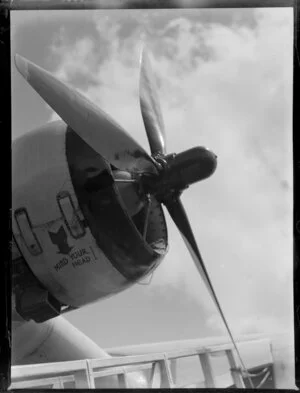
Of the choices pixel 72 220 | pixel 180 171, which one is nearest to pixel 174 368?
pixel 72 220

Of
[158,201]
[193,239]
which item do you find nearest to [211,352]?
[193,239]

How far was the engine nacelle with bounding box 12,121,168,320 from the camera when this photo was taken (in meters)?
5.57

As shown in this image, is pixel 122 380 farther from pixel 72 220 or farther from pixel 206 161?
pixel 206 161

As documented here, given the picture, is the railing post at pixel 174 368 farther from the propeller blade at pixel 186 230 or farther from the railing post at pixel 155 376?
the propeller blade at pixel 186 230

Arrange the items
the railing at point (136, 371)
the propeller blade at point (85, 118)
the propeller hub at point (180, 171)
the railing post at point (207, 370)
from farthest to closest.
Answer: the railing post at point (207, 370) → the propeller hub at point (180, 171) → the propeller blade at point (85, 118) → the railing at point (136, 371)

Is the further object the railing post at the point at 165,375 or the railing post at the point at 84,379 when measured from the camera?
the railing post at the point at 165,375

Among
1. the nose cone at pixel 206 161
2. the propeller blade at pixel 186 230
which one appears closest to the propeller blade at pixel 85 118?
the nose cone at pixel 206 161

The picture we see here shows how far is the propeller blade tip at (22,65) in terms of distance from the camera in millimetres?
4938

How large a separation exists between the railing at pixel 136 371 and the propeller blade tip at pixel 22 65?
7.64 ft

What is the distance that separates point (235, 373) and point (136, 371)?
1023 mm

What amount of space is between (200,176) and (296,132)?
1.07m

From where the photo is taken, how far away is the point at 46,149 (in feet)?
18.9

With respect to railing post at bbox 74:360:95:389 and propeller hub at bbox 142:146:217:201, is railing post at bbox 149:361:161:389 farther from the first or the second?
propeller hub at bbox 142:146:217:201

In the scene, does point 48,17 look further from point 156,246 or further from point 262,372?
point 262,372
